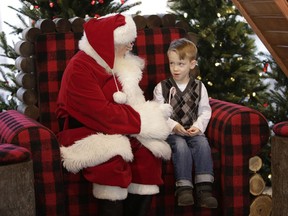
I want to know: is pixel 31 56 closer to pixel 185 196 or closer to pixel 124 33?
pixel 124 33

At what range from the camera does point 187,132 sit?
3549 mm

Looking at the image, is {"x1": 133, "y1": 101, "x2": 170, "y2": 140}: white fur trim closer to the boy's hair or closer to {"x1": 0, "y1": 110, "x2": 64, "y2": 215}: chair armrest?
the boy's hair

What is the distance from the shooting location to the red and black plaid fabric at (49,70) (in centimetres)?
386

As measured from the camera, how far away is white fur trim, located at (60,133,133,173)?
3.25 m

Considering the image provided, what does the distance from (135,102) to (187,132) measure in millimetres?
325

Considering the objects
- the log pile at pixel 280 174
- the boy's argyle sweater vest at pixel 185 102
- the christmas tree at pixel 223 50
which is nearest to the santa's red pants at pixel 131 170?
the boy's argyle sweater vest at pixel 185 102

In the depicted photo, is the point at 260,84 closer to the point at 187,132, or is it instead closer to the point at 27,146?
the point at 187,132

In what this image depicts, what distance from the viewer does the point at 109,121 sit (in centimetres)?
331

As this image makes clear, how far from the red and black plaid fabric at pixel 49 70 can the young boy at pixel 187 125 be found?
0.59m

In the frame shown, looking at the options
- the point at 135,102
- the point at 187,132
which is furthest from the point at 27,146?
the point at 187,132

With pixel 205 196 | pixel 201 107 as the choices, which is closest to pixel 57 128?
pixel 201 107

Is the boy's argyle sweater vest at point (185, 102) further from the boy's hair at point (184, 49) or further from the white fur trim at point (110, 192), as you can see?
the white fur trim at point (110, 192)

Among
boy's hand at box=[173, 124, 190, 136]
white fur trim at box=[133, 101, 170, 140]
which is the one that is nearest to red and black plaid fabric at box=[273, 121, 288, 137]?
boy's hand at box=[173, 124, 190, 136]

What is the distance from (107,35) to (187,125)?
0.68 m
